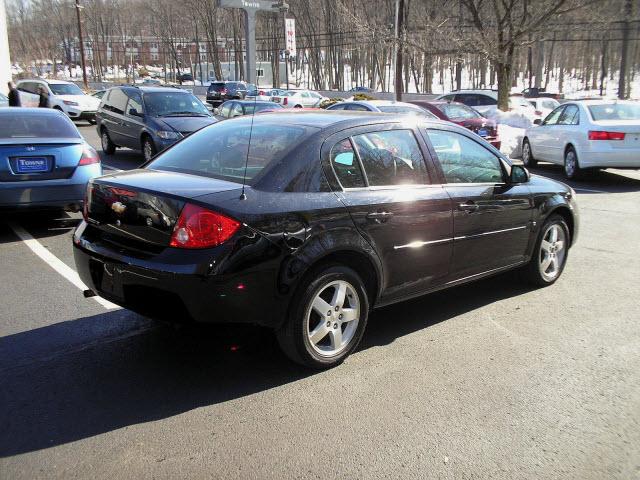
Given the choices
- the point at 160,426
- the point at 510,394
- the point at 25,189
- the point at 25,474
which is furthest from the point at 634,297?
the point at 25,189

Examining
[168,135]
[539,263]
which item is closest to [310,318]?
[539,263]

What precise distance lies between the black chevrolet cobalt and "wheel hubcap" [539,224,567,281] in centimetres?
73

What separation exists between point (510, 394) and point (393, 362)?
0.77 meters

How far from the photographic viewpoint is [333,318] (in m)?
3.80

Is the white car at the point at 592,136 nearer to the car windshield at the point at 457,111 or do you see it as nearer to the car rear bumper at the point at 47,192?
the car windshield at the point at 457,111

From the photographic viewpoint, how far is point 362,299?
3943 mm

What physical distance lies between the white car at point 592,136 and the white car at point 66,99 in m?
17.3

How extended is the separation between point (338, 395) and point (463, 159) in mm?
2314

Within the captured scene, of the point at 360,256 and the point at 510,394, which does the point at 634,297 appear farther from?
the point at 360,256

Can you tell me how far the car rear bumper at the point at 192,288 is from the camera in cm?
329

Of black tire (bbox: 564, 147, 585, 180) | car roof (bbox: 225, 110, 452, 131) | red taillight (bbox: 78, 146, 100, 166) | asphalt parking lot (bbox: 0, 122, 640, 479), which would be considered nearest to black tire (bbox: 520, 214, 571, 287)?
asphalt parking lot (bbox: 0, 122, 640, 479)

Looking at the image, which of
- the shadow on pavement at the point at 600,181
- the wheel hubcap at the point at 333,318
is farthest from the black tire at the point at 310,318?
the shadow on pavement at the point at 600,181

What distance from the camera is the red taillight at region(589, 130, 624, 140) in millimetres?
11289

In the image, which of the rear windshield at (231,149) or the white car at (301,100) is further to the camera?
the white car at (301,100)
